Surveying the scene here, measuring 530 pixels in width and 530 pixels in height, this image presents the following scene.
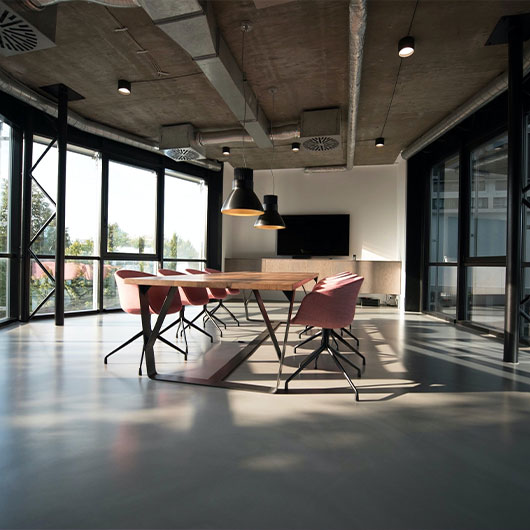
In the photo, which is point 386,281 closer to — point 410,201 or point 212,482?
point 410,201

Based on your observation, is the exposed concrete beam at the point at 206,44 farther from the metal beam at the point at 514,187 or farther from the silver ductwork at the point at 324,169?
the silver ductwork at the point at 324,169

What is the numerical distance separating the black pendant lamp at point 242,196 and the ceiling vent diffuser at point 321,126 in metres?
1.78

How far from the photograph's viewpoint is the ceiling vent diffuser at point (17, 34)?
293cm

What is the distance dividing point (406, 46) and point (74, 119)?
4785mm

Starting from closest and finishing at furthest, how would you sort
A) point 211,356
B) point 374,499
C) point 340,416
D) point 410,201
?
point 374,499
point 340,416
point 211,356
point 410,201

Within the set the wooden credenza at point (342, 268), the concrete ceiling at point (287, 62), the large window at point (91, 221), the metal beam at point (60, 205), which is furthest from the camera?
the wooden credenza at point (342, 268)

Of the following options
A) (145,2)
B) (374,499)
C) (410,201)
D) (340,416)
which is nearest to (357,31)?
(145,2)

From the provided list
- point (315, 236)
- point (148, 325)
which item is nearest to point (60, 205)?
point (148, 325)

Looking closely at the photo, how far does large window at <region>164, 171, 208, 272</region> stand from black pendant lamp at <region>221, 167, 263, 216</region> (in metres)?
3.92

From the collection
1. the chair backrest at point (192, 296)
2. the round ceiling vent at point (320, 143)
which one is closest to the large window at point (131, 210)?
the chair backrest at point (192, 296)

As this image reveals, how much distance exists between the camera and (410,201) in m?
7.51

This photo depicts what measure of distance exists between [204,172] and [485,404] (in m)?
7.47

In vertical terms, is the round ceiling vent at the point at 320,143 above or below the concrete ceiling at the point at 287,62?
below

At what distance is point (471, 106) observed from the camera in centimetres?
483
